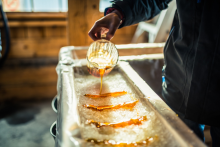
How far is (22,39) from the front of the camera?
291cm

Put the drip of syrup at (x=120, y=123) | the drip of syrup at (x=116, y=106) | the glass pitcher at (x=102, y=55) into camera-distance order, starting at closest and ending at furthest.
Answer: the drip of syrup at (x=120, y=123)
the drip of syrup at (x=116, y=106)
the glass pitcher at (x=102, y=55)

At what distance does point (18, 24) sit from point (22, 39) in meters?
0.24

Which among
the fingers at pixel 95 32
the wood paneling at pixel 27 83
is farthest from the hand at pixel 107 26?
the wood paneling at pixel 27 83

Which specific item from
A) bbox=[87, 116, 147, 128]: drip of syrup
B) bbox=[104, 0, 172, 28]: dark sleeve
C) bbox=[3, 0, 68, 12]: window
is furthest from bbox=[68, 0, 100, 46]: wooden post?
bbox=[87, 116, 147, 128]: drip of syrup

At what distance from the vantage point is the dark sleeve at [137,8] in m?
1.09

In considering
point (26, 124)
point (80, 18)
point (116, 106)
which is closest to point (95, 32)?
point (116, 106)

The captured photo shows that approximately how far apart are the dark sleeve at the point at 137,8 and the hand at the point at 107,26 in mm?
71

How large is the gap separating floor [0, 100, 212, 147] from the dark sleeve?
1.72 m

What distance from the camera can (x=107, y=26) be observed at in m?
1.05

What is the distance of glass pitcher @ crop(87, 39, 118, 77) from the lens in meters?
1.03

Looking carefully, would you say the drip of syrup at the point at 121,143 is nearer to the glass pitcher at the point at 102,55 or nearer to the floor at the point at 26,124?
the glass pitcher at the point at 102,55

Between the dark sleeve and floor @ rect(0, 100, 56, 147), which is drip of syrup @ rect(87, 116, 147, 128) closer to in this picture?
the dark sleeve

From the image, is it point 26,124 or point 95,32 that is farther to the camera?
point 26,124

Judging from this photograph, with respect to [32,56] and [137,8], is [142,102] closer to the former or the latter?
[137,8]
